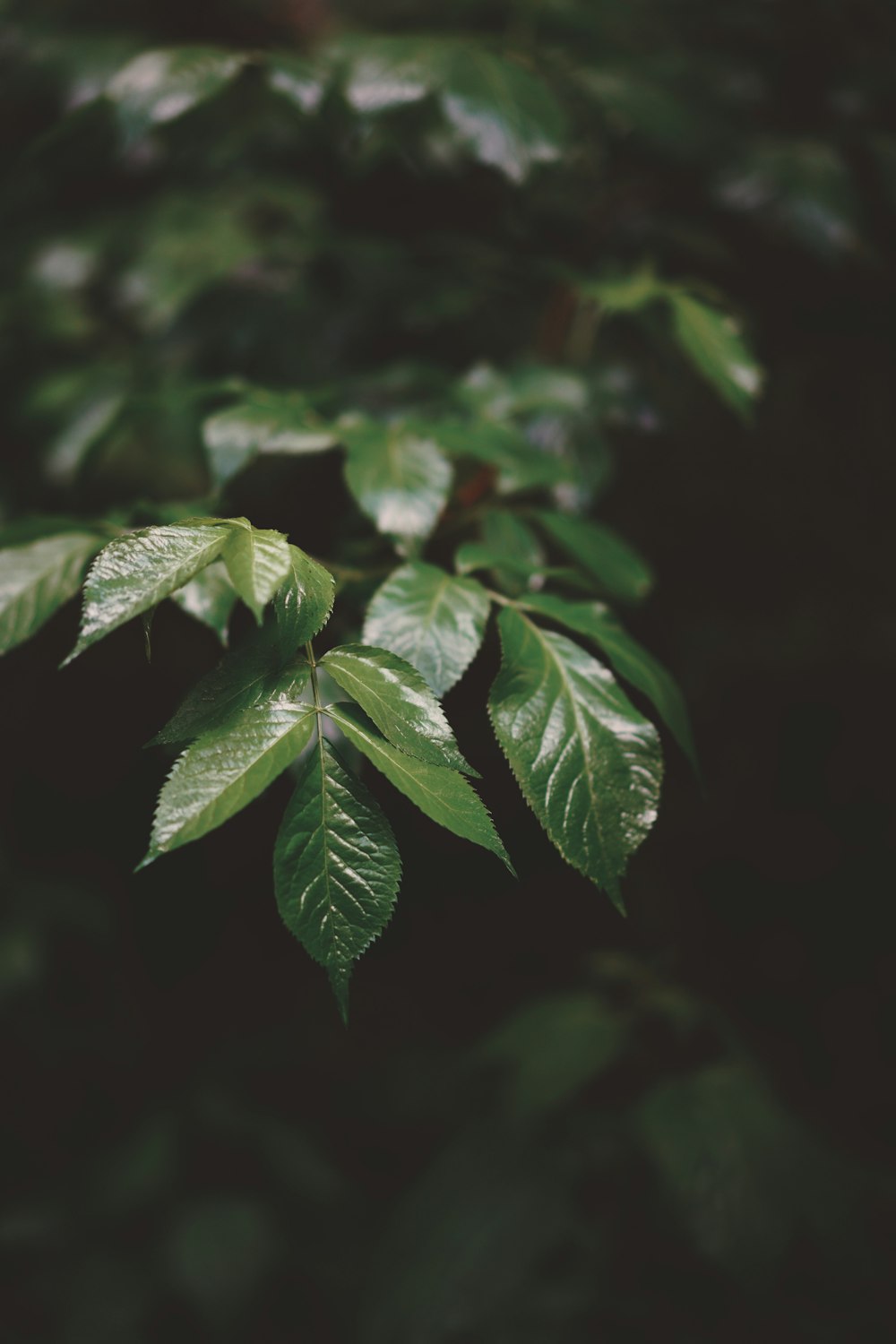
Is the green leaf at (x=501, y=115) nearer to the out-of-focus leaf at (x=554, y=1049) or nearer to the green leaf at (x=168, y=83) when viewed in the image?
the green leaf at (x=168, y=83)

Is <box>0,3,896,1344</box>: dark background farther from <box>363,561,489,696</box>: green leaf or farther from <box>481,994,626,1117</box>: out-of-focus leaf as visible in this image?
<box>363,561,489,696</box>: green leaf

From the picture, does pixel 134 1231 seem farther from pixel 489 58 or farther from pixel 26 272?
pixel 489 58

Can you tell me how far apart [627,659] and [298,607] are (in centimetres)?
26

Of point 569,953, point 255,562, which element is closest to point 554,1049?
point 569,953

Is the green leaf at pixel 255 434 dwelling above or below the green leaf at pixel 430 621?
above

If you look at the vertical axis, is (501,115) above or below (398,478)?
above

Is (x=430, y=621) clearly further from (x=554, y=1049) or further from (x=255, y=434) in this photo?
(x=554, y=1049)

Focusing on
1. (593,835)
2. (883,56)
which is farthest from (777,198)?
(593,835)

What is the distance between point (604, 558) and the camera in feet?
2.67

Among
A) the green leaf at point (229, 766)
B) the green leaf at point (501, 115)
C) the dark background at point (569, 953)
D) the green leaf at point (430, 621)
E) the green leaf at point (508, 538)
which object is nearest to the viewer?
the green leaf at point (229, 766)

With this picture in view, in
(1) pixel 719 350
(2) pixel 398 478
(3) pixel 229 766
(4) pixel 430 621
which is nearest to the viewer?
(3) pixel 229 766

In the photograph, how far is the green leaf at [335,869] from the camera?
0.50 metres

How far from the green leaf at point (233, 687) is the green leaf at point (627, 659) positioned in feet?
0.68

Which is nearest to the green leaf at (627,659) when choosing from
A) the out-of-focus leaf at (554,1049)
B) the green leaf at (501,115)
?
the green leaf at (501,115)
